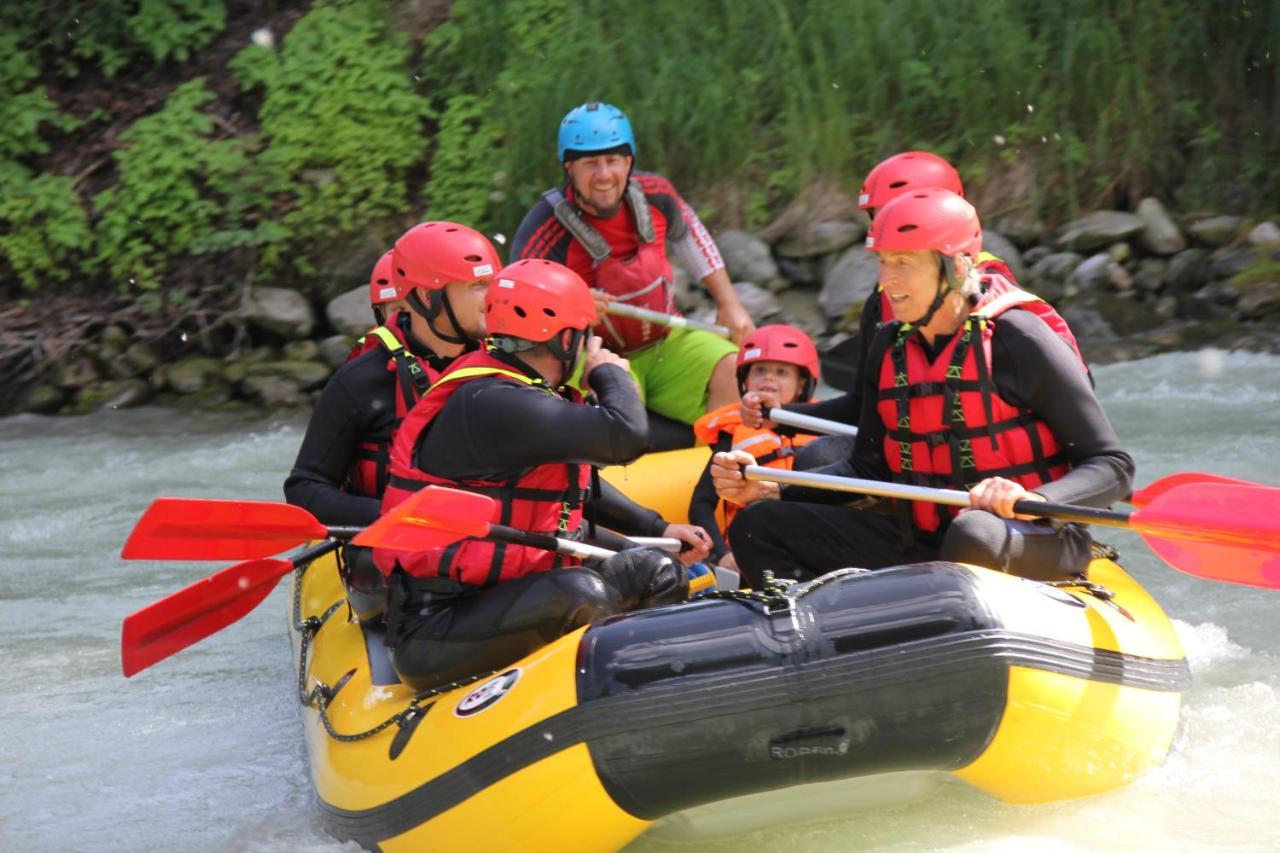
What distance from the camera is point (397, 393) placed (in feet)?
14.3

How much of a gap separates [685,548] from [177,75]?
8.30 meters

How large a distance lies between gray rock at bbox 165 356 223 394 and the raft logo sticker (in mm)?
6934

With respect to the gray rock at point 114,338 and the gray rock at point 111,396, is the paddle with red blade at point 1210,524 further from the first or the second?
the gray rock at point 114,338

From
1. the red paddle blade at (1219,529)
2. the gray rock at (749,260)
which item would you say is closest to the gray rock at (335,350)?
the gray rock at (749,260)

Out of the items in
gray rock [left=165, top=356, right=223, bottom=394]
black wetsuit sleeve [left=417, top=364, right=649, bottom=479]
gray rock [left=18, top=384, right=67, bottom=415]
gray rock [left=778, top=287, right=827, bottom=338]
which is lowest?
gray rock [left=18, top=384, right=67, bottom=415]

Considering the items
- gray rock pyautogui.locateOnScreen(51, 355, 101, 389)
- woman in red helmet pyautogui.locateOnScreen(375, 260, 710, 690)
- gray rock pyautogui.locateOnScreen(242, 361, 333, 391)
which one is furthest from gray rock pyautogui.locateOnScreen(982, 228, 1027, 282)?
woman in red helmet pyautogui.locateOnScreen(375, 260, 710, 690)

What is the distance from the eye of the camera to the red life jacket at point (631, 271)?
18.7 ft

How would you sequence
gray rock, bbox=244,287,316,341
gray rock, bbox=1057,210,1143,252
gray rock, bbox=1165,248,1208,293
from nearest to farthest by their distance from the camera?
gray rock, bbox=1165,248,1208,293 < gray rock, bbox=1057,210,1143,252 < gray rock, bbox=244,287,316,341

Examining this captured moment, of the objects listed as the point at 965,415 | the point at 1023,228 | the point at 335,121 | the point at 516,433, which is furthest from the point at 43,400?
the point at 965,415

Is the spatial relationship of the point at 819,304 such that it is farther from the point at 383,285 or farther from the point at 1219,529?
the point at 1219,529

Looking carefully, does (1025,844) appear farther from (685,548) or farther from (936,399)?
(685,548)

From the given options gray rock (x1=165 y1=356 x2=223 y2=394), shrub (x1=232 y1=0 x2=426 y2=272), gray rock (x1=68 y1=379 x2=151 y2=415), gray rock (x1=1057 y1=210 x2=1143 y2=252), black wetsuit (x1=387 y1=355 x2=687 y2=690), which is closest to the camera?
black wetsuit (x1=387 y1=355 x2=687 y2=690)

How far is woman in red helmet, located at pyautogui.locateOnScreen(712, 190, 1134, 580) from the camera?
373cm

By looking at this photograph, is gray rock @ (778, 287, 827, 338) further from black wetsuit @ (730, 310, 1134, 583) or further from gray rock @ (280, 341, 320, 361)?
black wetsuit @ (730, 310, 1134, 583)
